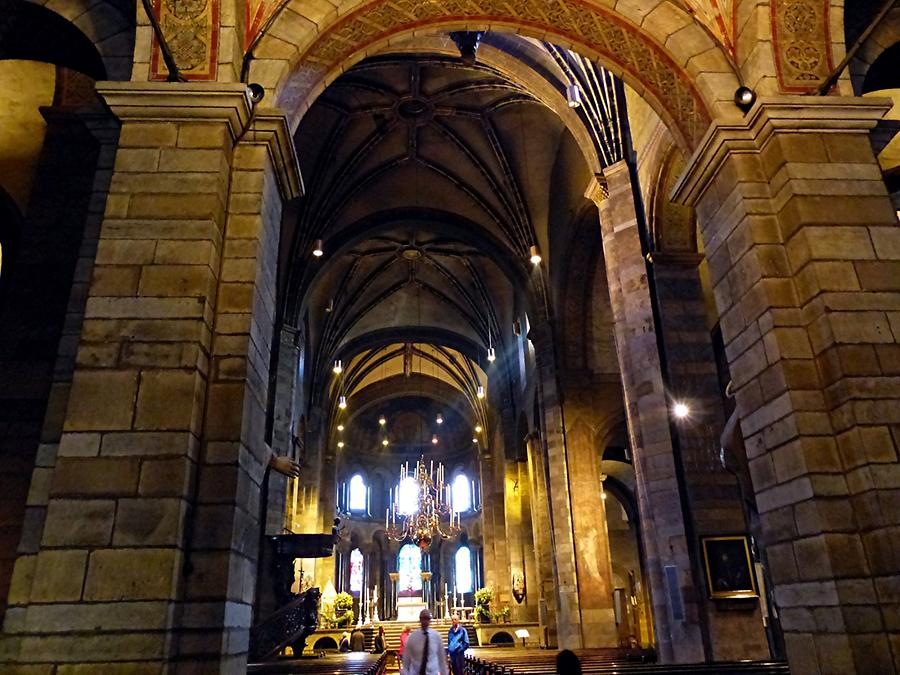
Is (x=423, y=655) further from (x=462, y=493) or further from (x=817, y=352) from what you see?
(x=462, y=493)

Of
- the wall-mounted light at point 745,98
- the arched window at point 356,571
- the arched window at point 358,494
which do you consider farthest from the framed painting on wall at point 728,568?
the arched window at point 358,494

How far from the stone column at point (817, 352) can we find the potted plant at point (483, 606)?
1920 cm

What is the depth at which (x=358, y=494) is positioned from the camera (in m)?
36.7

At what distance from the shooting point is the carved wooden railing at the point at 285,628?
40.7ft

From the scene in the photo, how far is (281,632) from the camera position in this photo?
13.8 meters

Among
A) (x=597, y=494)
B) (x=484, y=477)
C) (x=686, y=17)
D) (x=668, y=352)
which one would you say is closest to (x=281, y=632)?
(x=597, y=494)

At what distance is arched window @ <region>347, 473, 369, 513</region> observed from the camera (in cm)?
3634

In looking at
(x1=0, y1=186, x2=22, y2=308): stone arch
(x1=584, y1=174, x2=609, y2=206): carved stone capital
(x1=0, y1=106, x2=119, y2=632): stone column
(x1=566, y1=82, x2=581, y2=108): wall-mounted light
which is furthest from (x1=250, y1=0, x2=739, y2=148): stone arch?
(x1=0, y1=186, x2=22, y2=308): stone arch

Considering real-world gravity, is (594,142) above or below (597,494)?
above

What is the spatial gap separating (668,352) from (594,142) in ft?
13.4

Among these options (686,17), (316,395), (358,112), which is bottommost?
(686,17)

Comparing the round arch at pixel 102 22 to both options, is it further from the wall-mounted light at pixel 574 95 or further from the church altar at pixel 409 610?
the church altar at pixel 409 610

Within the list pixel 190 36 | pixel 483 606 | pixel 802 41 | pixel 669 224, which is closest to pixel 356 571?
pixel 483 606

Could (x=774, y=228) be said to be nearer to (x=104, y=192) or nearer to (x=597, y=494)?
(x=104, y=192)
